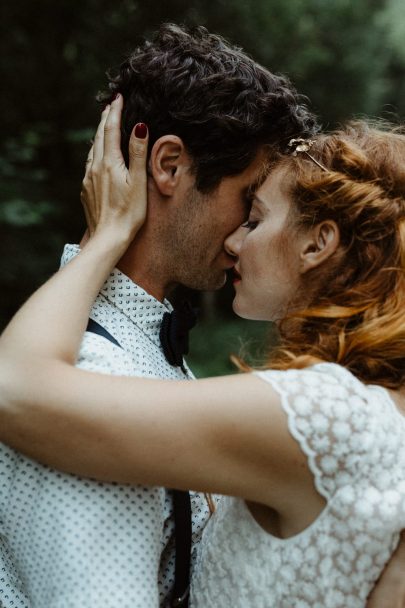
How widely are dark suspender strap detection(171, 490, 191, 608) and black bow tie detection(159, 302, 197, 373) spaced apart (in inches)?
19.5

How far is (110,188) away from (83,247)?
8.1 inches

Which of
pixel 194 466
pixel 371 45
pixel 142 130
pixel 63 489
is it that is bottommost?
pixel 63 489

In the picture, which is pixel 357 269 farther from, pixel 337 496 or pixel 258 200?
pixel 337 496

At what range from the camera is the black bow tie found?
2.35 metres

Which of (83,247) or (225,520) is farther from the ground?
(83,247)

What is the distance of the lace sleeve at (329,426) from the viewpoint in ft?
5.33

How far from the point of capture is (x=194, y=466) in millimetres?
1646

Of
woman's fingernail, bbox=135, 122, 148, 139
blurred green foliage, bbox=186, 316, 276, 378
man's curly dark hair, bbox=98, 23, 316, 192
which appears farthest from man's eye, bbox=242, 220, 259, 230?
blurred green foliage, bbox=186, 316, 276, 378

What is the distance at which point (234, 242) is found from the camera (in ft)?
8.17

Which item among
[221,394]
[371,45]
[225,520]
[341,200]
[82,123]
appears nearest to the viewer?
[221,394]

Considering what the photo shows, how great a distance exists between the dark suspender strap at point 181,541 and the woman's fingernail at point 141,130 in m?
0.62

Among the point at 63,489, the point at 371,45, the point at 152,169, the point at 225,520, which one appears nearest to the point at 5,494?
the point at 63,489

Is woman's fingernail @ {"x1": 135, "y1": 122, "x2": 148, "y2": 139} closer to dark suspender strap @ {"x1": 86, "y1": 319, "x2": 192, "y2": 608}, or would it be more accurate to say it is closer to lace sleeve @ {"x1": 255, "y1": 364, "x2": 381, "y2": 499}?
dark suspender strap @ {"x1": 86, "y1": 319, "x2": 192, "y2": 608}

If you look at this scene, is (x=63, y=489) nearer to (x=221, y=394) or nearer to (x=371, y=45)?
(x=221, y=394)
